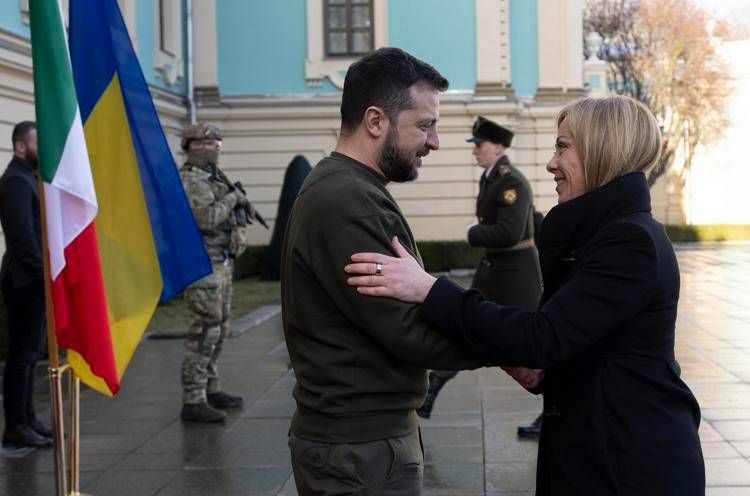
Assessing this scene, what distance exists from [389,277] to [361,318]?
125mm

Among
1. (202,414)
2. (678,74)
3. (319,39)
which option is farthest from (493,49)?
(202,414)

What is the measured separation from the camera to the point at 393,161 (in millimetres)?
2867

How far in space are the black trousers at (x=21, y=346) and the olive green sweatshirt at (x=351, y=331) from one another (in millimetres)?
4743

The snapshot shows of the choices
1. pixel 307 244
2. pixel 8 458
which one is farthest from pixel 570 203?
pixel 8 458

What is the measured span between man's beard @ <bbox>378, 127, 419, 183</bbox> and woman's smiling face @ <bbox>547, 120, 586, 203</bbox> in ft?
1.41

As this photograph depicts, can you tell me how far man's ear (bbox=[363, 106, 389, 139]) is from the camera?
111 inches

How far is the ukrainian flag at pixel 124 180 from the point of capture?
4.94 meters

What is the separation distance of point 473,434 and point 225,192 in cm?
245

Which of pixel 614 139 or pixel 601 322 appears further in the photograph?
pixel 614 139

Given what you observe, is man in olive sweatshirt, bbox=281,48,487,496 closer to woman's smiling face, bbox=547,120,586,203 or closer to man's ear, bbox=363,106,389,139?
man's ear, bbox=363,106,389,139

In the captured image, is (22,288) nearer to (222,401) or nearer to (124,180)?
(222,401)

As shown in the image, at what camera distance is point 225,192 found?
776cm

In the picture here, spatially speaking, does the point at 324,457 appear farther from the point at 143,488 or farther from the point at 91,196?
the point at 143,488

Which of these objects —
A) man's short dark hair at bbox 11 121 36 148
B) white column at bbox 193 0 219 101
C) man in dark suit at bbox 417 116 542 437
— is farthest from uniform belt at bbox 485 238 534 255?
white column at bbox 193 0 219 101
